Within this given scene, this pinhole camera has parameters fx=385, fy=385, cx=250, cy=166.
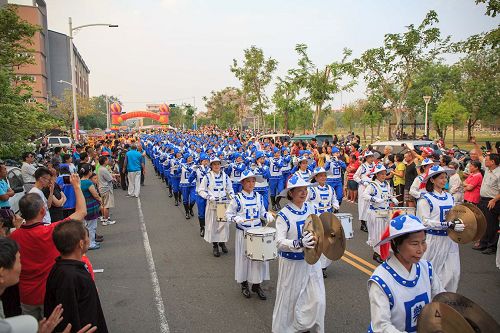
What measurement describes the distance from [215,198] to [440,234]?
4712 millimetres

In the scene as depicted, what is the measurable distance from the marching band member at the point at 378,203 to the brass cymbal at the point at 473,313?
5.64m

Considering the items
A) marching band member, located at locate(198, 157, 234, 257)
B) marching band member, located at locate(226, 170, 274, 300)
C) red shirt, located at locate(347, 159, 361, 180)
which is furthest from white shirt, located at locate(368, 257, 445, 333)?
red shirt, located at locate(347, 159, 361, 180)

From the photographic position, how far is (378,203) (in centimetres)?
816

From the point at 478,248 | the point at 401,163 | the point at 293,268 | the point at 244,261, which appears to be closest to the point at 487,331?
the point at 293,268

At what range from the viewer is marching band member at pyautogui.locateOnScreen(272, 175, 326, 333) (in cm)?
443

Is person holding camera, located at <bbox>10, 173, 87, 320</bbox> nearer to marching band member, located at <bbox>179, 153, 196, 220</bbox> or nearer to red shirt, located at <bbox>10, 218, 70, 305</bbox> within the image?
red shirt, located at <bbox>10, 218, 70, 305</bbox>

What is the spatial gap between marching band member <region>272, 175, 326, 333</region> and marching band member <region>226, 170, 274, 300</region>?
4.58 feet

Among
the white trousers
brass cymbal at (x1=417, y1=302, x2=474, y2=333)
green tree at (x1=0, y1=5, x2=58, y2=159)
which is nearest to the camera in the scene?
brass cymbal at (x1=417, y1=302, x2=474, y2=333)

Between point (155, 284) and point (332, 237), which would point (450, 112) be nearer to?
point (155, 284)

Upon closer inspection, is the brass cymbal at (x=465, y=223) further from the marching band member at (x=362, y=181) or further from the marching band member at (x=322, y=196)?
the marching band member at (x=362, y=181)

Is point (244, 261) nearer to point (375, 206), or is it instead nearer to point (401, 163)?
point (375, 206)

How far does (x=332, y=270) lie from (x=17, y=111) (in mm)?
9880

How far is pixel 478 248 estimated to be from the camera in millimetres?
8773

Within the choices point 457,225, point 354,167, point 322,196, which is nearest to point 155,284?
point 322,196
